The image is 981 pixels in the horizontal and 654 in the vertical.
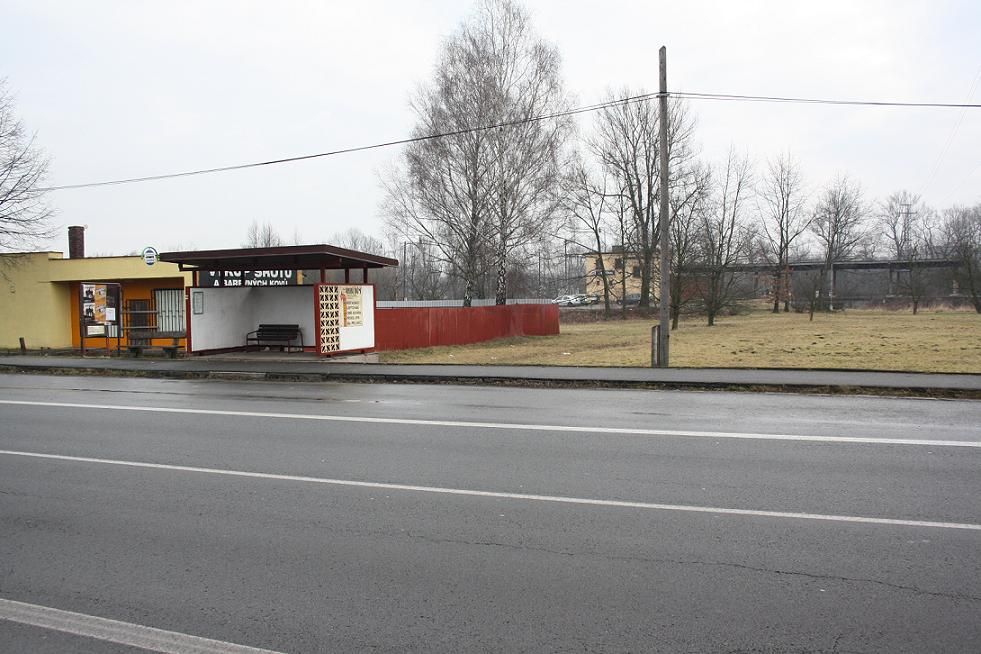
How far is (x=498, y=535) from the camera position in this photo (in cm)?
500

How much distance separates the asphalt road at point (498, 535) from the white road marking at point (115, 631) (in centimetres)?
2

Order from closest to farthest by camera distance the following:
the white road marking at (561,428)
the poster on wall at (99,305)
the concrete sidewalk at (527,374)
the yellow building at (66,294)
A: the white road marking at (561,428) → the concrete sidewalk at (527,374) → the poster on wall at (99,305) → the yellow building at (66,294)

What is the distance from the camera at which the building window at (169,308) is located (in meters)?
28.1

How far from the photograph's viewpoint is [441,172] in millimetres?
35500

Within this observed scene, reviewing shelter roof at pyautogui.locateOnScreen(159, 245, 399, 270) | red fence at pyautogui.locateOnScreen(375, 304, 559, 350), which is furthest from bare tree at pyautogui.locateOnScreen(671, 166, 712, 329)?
shelter roof at pyautogui.locateOnScreen(159, 245, 399, 270)

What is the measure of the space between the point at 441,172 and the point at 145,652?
33476 millimetres

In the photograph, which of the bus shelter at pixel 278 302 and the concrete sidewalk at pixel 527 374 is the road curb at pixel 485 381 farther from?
the bus shelter at pixel 278 302

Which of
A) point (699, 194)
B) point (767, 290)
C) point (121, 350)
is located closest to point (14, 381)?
point (121, 350)

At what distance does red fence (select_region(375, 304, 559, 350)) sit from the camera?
27.0 meters

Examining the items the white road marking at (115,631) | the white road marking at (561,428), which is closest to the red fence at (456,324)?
the white road marking at (561,428)

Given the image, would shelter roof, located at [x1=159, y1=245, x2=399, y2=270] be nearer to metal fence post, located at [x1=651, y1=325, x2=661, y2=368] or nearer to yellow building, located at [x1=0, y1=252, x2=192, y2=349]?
yellow building, located at [x1=0, y1=252, x2=192, y2=349]

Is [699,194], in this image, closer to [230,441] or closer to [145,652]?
[230,441]

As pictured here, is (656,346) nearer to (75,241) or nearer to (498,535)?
(498,535)

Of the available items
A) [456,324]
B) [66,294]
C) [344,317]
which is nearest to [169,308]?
[66,294]
